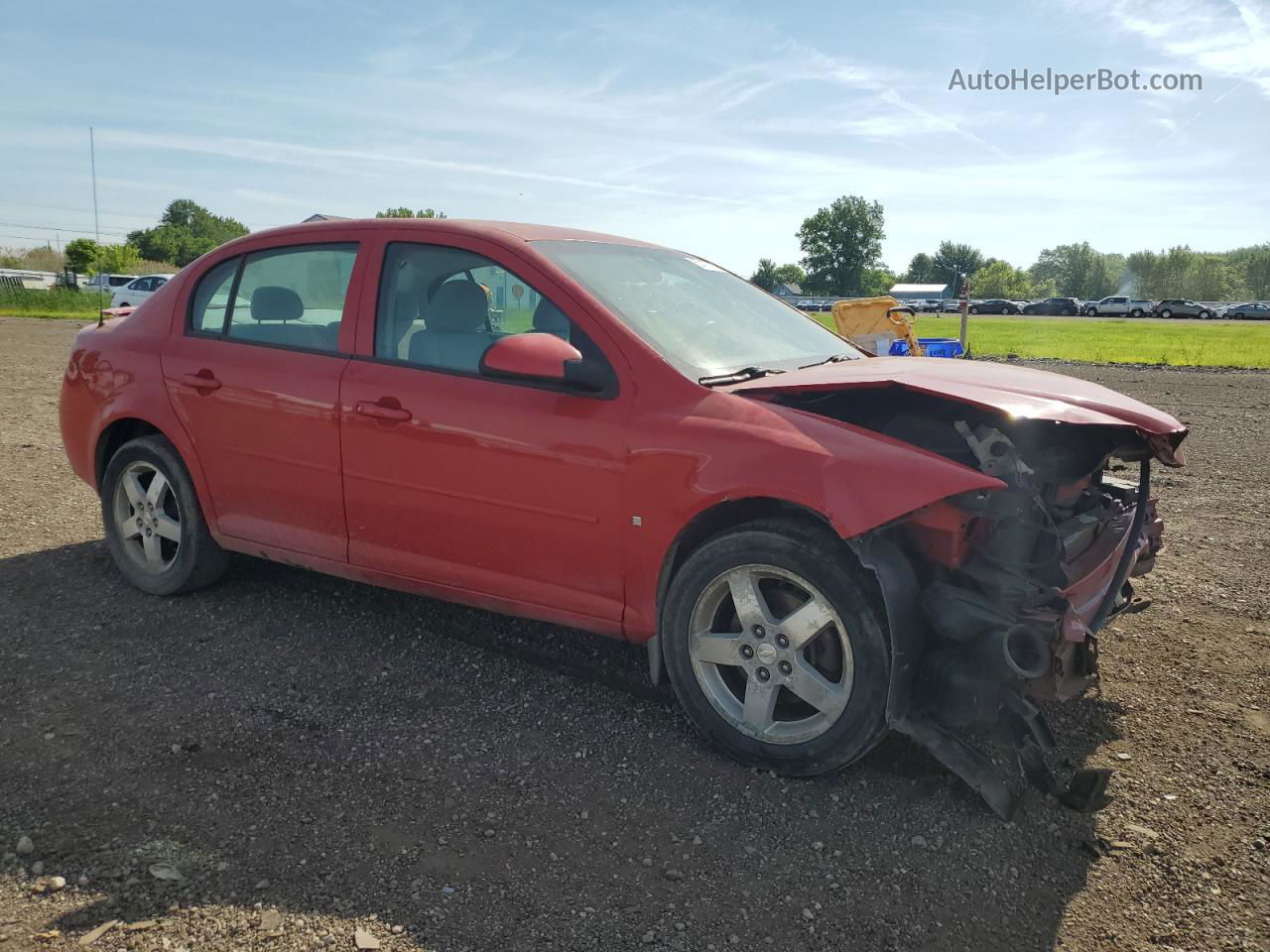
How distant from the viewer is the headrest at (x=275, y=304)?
4.38 m

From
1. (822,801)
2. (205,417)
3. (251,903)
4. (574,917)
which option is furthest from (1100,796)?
(205,417)

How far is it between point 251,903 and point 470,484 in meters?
1.63

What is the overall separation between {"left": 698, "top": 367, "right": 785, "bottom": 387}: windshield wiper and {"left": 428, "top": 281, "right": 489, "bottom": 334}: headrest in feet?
3.33

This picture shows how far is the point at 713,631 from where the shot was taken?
11.0 feet

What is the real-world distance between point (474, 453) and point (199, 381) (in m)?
1.66

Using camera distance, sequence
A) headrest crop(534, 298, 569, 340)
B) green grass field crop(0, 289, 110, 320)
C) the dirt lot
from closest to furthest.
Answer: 1. the dirt lot
2. headrest crop(534, 298, 569, 340)
3. green grass field crop(0, 289, 110, 320)

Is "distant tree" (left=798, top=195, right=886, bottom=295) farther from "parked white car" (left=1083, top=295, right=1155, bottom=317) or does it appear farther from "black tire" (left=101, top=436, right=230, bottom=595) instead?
"black tire" (left=101, top=436, right=230, bottom=595)

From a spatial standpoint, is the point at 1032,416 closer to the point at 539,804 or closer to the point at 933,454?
the point at 933,454

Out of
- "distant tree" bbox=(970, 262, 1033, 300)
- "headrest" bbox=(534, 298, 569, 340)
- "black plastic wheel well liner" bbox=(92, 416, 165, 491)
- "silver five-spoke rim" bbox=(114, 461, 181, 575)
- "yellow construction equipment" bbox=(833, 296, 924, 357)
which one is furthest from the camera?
"distant tree" bbox=(970, 262, 1033, 300)

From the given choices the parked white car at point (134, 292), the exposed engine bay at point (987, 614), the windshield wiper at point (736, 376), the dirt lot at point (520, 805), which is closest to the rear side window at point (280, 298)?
the dirt lot at point (520, 805)

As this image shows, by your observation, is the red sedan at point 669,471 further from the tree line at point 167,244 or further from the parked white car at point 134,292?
the tree line at point 167,244

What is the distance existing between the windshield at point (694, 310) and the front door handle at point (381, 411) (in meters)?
0.84

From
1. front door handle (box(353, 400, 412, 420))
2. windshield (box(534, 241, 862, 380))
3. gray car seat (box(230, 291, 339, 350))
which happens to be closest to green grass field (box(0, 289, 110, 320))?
gray car seat (box(230, 291, 339, 350))

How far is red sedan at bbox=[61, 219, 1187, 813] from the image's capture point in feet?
9.82
